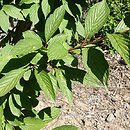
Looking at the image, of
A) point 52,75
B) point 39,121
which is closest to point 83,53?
point 52,75

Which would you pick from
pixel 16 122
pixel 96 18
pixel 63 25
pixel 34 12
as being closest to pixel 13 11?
pixel 34 12

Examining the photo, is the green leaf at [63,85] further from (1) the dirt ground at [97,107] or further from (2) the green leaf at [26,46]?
(1) the dirt ground at [97,107]

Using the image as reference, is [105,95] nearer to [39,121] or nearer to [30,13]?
[39,121]

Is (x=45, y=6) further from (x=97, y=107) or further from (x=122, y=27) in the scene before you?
(x=97, y=107)

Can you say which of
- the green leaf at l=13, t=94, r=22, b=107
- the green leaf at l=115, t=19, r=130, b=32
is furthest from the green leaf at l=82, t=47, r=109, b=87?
the green leaf at l=13, t=94, r=22, b=107

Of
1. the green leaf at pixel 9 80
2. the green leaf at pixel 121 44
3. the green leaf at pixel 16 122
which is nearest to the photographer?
the green leaf at pixel 121 44

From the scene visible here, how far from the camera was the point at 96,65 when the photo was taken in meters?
1.43

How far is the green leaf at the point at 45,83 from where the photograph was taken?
154 cm

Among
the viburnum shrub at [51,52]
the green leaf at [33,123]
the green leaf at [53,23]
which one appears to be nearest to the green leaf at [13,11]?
the viburnum shrub at [51,52]

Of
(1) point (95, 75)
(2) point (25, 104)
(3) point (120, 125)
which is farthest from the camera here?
(3) point (120, 125)

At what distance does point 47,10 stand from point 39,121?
0.67 m

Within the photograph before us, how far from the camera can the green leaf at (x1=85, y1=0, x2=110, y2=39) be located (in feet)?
4.83

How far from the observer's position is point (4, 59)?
1609 millimetres

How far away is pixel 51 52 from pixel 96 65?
163mm
